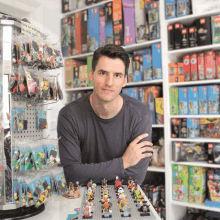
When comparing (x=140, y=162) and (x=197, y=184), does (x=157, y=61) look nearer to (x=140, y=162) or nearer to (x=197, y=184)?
(x=197, y=184)

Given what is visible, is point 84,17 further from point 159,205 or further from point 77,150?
point 159,205

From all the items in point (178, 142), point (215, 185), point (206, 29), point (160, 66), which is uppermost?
point (206, 29)

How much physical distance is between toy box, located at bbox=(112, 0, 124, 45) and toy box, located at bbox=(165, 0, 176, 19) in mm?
488

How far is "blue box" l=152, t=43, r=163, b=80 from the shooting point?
91.0 inches

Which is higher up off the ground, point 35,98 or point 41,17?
point 41,17

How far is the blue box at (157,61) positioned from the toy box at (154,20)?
9 centimetres

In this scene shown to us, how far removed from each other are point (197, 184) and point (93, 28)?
6.23ft

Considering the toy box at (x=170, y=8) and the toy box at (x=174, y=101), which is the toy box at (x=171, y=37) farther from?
the toy box at (x=174, y=101)

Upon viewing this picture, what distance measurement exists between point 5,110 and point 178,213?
2033 mm

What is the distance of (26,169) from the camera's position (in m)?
0.93

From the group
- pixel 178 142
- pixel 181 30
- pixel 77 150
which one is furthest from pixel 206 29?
pixel 77 150

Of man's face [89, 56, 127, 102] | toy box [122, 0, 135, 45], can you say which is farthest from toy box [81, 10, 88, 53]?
man's face [89, 56, 127, 102]

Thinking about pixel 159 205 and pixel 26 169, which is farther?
pixel 159 205

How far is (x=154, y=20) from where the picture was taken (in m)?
2.32
